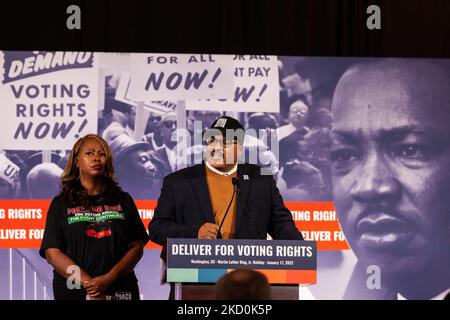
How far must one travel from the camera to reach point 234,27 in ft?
21.7

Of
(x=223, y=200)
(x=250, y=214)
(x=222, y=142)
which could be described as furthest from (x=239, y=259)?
(x=222, y=142)

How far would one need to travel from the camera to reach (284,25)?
6.62m

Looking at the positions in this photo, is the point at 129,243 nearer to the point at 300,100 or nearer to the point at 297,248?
the point at 297,248

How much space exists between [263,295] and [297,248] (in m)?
1.41

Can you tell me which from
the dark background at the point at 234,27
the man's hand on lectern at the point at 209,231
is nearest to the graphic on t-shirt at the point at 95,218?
the man's hand on lectern at the point at 209,231

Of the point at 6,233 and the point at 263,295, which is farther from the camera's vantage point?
the point at 6,233

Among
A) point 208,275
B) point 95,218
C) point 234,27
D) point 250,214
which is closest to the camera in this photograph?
point 208,275

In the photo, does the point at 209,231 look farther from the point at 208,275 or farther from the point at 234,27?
the point at 234,27

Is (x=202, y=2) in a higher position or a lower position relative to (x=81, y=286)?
higher

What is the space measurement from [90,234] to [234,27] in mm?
2605

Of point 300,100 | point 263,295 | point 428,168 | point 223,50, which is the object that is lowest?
point 263,295

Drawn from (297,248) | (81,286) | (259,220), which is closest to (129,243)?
(81,286)

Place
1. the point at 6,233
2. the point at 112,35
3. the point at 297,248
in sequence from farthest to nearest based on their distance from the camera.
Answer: the point at 112,35 < the point at 6,233 < the point at 297,248

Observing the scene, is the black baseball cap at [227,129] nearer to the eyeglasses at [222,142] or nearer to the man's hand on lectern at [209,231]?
the eyeglasses at [222,142]
